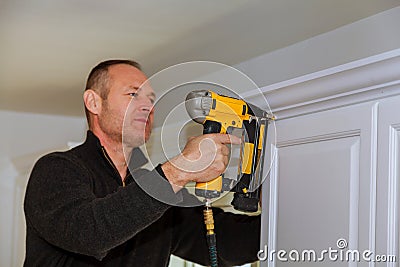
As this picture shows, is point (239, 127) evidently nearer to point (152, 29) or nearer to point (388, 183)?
point (388, 183)

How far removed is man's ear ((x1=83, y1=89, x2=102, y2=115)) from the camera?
6.88 feet

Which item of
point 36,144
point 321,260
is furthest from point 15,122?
point 321,260

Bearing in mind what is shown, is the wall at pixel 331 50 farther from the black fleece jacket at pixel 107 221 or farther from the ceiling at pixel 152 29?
the black fleece jacket at pixel 107 221

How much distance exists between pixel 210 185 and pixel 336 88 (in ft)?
1.21

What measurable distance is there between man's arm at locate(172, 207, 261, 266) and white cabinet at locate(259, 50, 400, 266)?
215 millimetres

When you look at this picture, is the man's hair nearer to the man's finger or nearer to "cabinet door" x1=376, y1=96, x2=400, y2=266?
the man's finger

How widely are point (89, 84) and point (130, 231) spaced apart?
2.34ft

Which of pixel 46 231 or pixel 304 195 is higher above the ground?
pixel 304 195

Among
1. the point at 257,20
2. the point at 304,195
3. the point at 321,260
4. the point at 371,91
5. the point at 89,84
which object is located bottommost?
the point at 321,260

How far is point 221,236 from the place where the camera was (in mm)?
2135

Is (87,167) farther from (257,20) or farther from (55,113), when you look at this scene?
(55,113)

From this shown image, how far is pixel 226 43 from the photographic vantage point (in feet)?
8.88

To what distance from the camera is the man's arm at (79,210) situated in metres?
1.54

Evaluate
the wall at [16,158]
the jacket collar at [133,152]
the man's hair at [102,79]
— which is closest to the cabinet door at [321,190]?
the jacket collar at [133,152]
